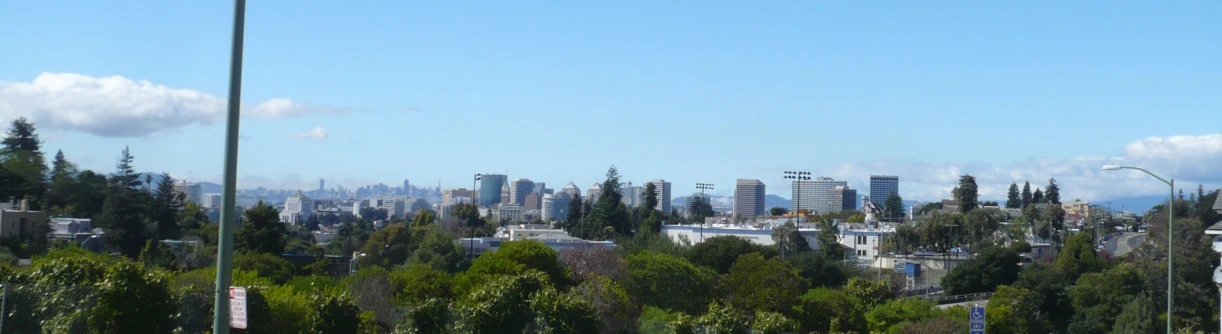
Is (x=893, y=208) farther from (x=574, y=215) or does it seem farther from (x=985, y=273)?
(x=985, y=273)

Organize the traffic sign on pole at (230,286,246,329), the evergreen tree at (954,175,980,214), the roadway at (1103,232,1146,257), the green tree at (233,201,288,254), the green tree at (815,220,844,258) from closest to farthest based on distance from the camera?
the traffic sign on pole at (230,286,246,329) → the green tree at (233,201,288,254) → the roadway at (1103,232,1146,257) → the green tree at (815,220,844,258) → the evergreen tree at (954,175,980,214)

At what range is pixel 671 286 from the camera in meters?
38.8

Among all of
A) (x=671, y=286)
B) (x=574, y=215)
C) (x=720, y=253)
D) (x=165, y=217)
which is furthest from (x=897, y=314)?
(x=574, y=215)

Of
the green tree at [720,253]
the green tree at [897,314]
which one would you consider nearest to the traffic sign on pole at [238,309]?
the green tree at [897,314]

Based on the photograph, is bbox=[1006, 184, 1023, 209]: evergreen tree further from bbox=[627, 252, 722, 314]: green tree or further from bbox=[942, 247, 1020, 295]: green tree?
bbox=[627, 252, 722, 314]: green tree

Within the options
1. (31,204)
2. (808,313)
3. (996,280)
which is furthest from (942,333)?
(31,204)

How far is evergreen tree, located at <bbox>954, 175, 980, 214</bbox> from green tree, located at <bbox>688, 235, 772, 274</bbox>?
45206 millimetres

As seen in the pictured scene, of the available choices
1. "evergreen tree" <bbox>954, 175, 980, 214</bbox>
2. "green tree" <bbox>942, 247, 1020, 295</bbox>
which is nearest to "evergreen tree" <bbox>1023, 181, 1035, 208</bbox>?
"evergreen tree" <bbox>954, 175, 980, 214</bbox>

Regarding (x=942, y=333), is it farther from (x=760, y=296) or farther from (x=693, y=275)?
(x=693, y=275)

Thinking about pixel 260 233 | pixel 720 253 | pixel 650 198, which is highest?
pixel 650 198

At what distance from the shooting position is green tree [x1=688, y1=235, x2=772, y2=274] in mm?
65000

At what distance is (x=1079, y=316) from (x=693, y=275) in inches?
939

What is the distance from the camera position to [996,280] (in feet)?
213

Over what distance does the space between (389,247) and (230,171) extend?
7738cm
